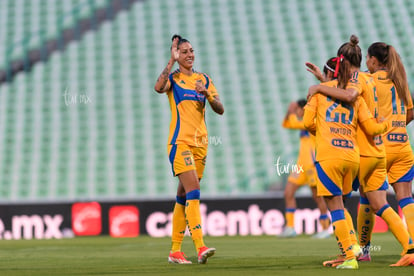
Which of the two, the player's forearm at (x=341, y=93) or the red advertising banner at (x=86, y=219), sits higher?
the player's forearm at (x=341, y=93)

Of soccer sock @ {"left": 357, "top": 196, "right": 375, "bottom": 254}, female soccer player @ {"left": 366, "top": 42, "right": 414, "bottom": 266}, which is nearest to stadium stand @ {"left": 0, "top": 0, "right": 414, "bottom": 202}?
soccer sock @ {"left": 357, "top": 196, "right": 375, "bottom": 254}

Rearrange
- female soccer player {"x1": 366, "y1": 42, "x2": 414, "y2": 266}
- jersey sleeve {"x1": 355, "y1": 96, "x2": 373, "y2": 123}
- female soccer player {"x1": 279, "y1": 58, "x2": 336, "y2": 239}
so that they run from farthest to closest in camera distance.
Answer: female soccer player {"x1": 279, "y1": 58, "x2": 336, "y2": 239}, female soccer player {"x1": 366, "y1": 42, "x2": 414, "y2": 266}, jersey sleeve {"x1": 355, "y1": 96, "x2": 373, "y2": 123}

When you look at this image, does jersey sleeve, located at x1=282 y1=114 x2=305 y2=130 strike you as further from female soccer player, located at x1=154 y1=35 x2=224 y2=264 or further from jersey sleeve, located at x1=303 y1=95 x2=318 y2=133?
jersey sleeve, located at x1=303 y1=95 x2=318 y2=133

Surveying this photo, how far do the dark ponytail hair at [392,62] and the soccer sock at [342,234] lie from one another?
147 cm

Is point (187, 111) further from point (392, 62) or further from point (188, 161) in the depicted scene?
point (392, 62)

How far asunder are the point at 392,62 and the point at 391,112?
48 centimetres

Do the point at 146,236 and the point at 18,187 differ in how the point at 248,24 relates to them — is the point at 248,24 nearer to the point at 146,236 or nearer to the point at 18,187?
the point at 18,187

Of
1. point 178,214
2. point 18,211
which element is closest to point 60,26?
point 18,211

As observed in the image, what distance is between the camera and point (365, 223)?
7.52m

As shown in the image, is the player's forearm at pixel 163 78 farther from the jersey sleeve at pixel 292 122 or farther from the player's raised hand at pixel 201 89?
the jersey sleeve at pixel 292 122

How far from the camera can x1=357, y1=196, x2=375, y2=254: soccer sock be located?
24.6ft

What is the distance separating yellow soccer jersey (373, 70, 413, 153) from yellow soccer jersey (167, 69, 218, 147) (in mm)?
1561

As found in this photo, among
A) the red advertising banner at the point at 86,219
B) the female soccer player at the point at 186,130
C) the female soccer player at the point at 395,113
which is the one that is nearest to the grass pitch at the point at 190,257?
the female soccer player at the point at 186,130

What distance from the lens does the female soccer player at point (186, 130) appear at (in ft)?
24.4
